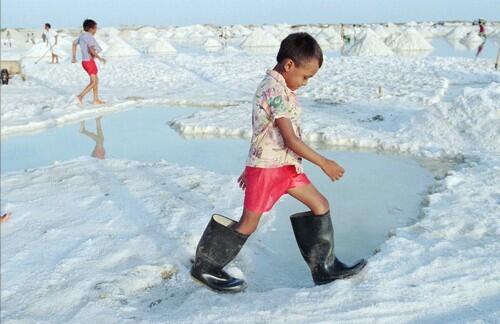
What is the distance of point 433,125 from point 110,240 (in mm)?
4168

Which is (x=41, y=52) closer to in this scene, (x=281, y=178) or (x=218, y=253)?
(x=218, y=253)

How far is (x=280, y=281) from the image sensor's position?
9.00ft

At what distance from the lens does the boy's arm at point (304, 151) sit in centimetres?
217

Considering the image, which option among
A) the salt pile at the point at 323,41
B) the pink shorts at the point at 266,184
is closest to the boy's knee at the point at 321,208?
the pink shorts at the point at 266,184

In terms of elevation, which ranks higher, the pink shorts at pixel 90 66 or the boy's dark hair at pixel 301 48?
the boy's dark hair at pixel 301 48

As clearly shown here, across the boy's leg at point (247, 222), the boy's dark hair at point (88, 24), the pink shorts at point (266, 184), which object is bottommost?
the boy's leg at point (247, 222)

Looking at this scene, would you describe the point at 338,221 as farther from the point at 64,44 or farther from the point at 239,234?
the point at 64,44

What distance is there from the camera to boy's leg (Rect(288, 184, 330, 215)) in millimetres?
2416

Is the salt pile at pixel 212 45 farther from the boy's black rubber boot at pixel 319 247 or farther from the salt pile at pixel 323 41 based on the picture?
the boy's black rubber boot at pixel 319 247

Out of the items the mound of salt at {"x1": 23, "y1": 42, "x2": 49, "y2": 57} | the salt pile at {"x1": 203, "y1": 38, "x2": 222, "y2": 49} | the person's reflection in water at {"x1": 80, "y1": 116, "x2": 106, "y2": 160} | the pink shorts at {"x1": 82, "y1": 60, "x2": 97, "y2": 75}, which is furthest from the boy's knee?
the salt pile at {"x1": 203, "y1": 38, "x2": 222, "y2": 49}

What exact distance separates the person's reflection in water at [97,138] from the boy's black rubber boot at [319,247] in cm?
351

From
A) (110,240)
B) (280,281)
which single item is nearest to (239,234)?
(280,281)

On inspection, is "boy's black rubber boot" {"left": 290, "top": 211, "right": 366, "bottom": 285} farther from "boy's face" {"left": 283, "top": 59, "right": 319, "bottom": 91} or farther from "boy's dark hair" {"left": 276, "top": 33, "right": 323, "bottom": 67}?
"boy's dark hair" {"left": 276, "top": 33, "right": 323, "bottom": 67}

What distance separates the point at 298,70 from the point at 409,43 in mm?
22851
